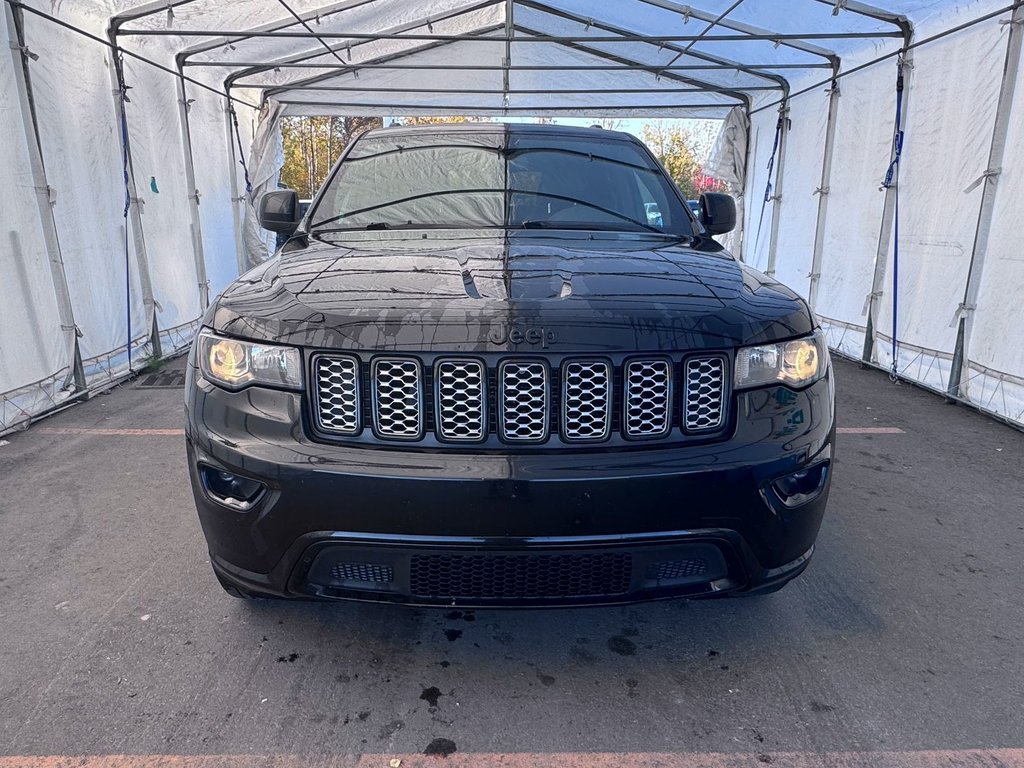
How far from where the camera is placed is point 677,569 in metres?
1.87

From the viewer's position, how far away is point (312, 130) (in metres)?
26.4

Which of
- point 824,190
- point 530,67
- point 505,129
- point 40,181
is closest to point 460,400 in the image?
point 505,129

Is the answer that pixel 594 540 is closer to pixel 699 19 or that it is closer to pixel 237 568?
pixel 237 568

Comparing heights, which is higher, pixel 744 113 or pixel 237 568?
pixel 744 113

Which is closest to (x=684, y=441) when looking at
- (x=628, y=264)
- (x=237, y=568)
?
(x=628, y=264)

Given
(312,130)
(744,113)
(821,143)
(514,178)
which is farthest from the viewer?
(312,130)

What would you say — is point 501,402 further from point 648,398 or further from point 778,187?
point 778,187

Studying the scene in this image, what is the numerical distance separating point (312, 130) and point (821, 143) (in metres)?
22.7

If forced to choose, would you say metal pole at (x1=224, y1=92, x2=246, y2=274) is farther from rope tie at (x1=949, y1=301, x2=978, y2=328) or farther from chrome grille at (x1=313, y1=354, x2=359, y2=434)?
chrome grille at (x1=313, y1=354, x2=359, y2=434)

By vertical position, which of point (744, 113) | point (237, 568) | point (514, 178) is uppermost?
point (744, 113)

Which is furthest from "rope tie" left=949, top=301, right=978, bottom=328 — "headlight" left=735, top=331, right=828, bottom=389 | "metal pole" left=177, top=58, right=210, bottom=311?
"metal pole" left=177, top=58, right=210, bottom=311

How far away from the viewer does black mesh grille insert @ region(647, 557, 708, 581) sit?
1849 mm

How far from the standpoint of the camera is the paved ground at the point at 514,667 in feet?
6.11

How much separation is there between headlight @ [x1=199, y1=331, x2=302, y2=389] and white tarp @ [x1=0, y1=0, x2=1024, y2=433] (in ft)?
11.7
